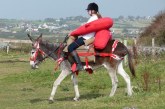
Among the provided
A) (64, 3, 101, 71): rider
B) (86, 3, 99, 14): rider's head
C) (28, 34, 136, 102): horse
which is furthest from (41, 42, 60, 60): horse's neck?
(86, 3, 99, 14): rider's head

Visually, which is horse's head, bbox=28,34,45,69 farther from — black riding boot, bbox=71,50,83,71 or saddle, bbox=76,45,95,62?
saddle, bbox=76,45,95,62

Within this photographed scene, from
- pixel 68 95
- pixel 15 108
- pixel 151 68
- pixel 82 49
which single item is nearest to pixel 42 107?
pixel 15 108

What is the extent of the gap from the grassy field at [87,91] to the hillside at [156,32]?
976 centimetres

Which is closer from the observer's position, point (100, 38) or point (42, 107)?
point (42, 107)

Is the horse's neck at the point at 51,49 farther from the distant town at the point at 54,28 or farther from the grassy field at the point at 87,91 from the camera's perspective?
the distant town at the point at 54,28

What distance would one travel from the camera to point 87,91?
17328mm

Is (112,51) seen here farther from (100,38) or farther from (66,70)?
(66,70)

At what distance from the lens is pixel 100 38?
1349cm

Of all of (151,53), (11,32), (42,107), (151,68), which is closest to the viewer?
(42,107)

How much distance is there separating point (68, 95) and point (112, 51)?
318 centimetres

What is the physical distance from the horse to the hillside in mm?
22816

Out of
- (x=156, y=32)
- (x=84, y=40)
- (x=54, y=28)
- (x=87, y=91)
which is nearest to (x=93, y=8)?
(x=84, y=40)

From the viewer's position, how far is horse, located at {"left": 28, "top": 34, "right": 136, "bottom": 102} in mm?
13680

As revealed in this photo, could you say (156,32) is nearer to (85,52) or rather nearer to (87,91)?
(87,91)
